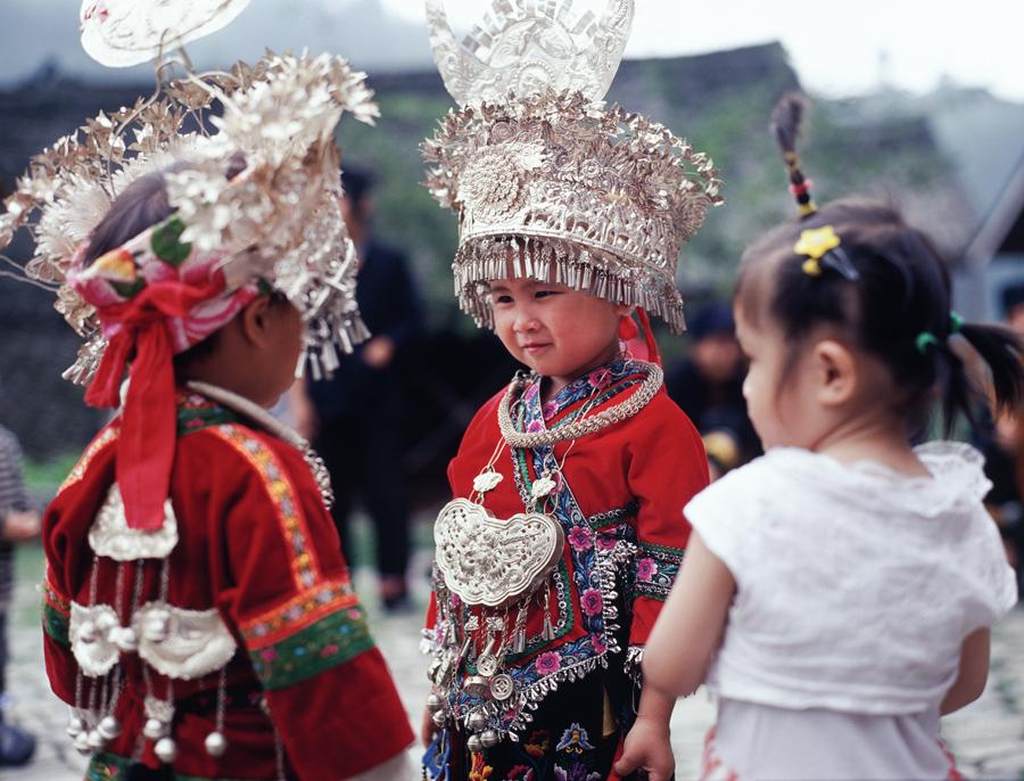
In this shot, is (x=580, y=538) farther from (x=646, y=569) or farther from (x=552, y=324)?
(x=552, y=324)

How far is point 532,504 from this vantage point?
235 centimetres

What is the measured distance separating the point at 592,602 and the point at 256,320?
2.60 feet

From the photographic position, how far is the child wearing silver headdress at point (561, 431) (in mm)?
2271

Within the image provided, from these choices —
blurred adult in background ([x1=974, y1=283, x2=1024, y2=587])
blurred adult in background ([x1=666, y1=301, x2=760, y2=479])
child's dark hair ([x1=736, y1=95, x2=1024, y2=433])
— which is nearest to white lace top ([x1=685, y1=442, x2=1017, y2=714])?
child's dark hair ([x1=736, y1=95, x2=1024, y2=433])

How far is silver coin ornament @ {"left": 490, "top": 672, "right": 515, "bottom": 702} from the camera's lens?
230 centimetres

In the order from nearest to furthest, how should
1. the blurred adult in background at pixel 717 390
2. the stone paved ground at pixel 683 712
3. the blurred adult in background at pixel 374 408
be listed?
the stone paved ground at pixel 683 712 → the blurred adult in background at pixel 717 390 → the blurred adult in background at pixel 374 408

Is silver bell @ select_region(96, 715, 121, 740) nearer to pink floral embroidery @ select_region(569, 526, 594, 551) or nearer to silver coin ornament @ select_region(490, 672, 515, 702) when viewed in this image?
silver coin ornament @ select_region(490, 672, 515, 702)

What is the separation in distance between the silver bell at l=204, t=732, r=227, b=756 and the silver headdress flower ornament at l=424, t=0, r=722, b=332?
1.00m

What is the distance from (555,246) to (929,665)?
Answer: 1019mm

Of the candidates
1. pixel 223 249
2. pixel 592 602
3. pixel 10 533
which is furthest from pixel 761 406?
pixel 10 533

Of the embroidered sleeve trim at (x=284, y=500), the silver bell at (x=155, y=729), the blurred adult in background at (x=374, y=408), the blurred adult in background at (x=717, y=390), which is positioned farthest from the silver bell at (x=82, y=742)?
the blurred adult in background at (x=374, y=408)

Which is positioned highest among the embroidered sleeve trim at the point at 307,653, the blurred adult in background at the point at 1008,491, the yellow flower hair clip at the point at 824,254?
the yellow flower hair clip at the point at 824,254

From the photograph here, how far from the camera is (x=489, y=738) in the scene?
7.57 feet

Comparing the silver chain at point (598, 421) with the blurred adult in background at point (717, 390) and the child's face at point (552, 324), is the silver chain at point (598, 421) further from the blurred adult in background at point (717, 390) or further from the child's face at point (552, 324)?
the blurred adult in background at point (717, 390)
